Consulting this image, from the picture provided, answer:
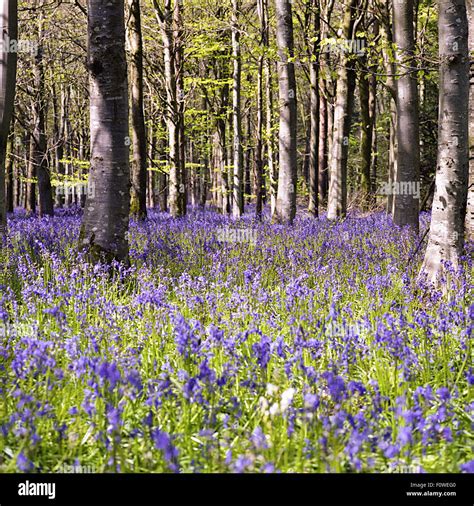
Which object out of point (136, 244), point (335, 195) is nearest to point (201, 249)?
point (136, 244)

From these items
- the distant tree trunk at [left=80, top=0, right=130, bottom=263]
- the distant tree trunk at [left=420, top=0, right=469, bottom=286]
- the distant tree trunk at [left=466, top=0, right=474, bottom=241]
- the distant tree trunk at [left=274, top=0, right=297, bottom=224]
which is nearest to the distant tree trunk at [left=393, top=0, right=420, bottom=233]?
the distant tree trunk at [left=466, top=0, right=474, bottom=241]

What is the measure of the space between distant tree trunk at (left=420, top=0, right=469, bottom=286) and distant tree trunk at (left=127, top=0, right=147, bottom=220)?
925cm

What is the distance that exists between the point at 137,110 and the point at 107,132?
8449 mm

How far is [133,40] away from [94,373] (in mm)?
12743

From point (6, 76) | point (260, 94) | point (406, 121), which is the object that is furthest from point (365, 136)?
point (6, 76)

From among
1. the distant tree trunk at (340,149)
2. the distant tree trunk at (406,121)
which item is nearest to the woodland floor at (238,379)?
the distant tree trunk at (406,121)

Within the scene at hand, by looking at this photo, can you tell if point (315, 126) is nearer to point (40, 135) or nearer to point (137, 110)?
point (137, 110)

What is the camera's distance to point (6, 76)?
8195mm

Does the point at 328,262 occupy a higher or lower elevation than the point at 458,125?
lower

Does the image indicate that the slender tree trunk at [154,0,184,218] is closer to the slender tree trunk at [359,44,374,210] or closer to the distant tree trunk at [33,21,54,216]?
the distant tree trunk at [33,21,54,216]

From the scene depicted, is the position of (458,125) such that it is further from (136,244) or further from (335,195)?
(335,195)

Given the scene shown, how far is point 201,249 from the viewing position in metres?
7.98

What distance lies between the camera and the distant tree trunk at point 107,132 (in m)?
5.72
